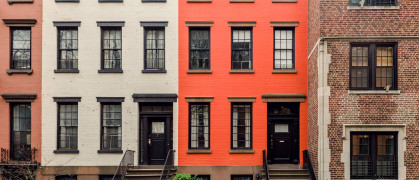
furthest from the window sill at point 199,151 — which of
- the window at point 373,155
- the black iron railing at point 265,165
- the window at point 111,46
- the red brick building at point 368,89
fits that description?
the window at point 373,155

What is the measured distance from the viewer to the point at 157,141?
15664 millimetres

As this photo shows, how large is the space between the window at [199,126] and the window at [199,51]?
1.74m

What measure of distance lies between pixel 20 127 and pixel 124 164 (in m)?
5.11

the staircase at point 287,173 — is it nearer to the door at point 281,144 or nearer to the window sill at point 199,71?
the door at point 281,144

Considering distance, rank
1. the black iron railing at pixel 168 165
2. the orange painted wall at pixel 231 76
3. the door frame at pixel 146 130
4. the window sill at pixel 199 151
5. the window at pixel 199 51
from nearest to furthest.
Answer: the black iron railing at pixel 168 165 < the window sill at pixel 199 151 < the orange painted wall at pixel 231 76 < the door frame at pixel 146 130 < the window at pixel 199 51

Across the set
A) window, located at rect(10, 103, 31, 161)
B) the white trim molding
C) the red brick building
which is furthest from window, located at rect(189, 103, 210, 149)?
window, located at rect(10, 103, 31, 161)

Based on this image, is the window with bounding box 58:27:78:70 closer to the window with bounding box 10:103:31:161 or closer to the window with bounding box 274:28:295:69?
the window with bounding box 10:103:31:161

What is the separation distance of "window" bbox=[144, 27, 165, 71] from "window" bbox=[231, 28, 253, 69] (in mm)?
3071

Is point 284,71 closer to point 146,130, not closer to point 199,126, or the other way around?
point 199,126

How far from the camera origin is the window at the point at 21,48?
51.6 ft

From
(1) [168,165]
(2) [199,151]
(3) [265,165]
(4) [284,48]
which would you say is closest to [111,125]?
(1) [168,165]

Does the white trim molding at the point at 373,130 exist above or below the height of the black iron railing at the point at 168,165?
above

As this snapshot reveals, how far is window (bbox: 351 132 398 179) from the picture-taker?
13039 millimetres

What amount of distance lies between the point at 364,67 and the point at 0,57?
49.2 feet
